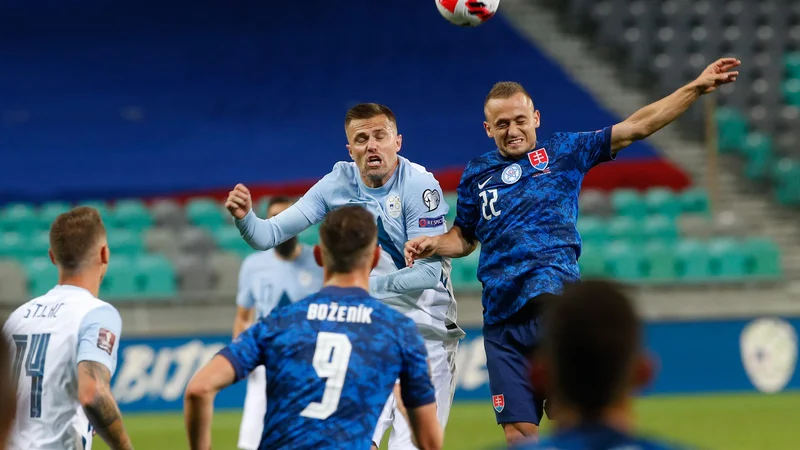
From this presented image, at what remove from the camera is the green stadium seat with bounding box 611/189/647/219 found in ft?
55.7

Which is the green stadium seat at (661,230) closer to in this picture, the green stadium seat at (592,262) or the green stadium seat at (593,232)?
the green stadium seat at (593,232)

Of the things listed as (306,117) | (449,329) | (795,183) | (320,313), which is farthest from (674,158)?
(320,313)

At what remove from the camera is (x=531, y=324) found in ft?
19.2

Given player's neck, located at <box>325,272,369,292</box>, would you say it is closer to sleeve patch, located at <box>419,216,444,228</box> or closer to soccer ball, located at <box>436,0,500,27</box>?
sleeve patch, located at <box>419,216,444,228</box>

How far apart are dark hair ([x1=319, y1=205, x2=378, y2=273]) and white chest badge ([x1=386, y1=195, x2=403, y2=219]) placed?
2.11 meters

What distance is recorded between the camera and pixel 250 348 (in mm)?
3908

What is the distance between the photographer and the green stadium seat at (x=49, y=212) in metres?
17.0

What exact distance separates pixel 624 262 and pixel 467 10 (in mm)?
8517

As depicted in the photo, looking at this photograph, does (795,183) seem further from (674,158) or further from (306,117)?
(306,117)

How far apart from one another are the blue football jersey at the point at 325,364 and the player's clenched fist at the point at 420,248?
1572 mm

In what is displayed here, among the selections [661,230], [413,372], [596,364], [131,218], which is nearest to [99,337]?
[413,372]

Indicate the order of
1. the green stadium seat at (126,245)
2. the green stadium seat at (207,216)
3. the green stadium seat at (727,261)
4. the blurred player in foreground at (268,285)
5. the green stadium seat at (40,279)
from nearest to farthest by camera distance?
1. the blurred player in foreground at (268,285)
2. the green stadium seat at (40,279)
3. the green stadium seat at (727,261)
4. the green stadium seat at (126,245)
5. the green stadium seat at (207,216)

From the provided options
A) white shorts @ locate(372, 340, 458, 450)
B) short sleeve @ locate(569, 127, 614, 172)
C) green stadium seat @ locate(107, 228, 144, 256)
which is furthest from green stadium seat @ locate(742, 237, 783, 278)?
short sleeve @ locate(569, 127, 614, 172)

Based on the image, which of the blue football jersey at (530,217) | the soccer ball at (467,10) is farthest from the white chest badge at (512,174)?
the soccer ball at (467,10)
